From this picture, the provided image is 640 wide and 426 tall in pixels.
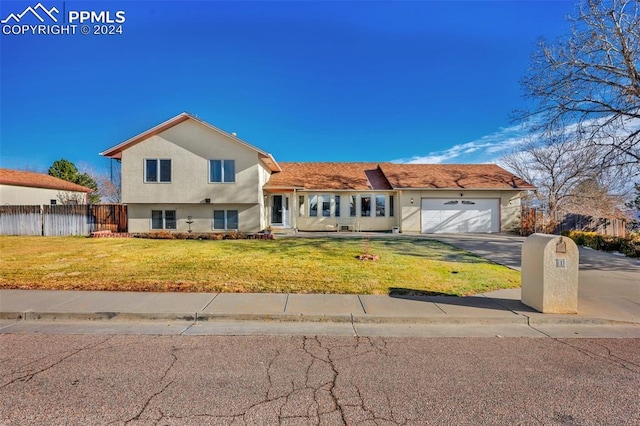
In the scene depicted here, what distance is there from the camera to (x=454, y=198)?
21016mm

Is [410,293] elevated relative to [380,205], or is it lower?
lower

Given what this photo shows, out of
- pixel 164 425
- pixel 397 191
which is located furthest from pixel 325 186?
pixel 164 425

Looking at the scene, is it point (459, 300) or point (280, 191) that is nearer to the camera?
point (459, 300)

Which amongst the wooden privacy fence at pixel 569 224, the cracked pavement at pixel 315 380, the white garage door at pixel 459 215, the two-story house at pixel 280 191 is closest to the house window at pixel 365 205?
the two-story house at pixel 280 191

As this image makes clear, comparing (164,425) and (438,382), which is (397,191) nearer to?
(438,382)

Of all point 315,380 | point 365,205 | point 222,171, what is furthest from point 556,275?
point 222,171

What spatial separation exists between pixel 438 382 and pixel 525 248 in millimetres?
4077

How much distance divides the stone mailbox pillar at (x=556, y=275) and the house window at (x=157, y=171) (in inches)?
738

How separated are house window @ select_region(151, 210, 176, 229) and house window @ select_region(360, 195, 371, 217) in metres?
12.2

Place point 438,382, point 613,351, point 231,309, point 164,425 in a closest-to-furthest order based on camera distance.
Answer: point 164,425 < point 438,382 < point 613,351 < point 231,309

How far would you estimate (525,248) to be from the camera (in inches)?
244

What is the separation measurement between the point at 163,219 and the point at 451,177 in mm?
19449

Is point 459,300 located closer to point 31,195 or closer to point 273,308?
point 273,308

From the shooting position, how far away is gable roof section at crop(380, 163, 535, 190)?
818 inches
